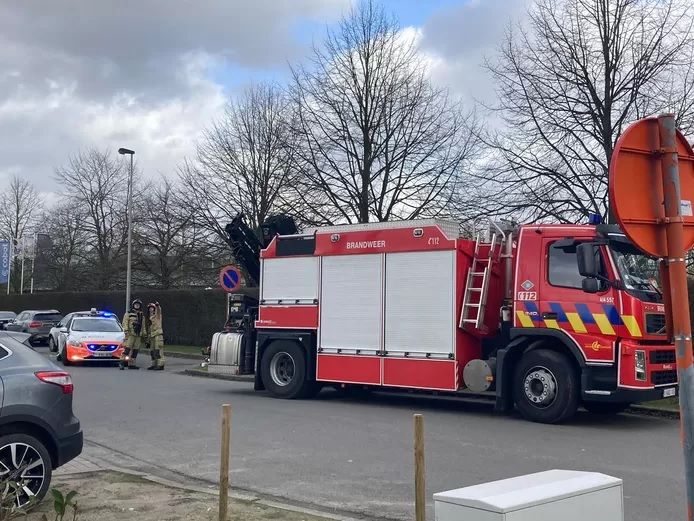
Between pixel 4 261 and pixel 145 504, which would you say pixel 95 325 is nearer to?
pixel 4 261

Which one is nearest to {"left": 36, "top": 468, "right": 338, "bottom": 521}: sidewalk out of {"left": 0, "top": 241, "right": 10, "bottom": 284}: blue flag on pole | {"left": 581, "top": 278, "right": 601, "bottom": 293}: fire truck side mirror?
{"left": 581, "top": 278, "right": 601, "bottom": 293}: fire truck side mirror

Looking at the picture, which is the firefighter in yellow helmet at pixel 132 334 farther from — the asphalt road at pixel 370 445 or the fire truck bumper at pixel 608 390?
the fire truck bumper at pixel 608 390

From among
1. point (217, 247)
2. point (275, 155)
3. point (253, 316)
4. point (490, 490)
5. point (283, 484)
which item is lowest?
point (283, 484)

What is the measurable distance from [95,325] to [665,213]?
74.9 ft

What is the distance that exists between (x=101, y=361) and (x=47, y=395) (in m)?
18.3

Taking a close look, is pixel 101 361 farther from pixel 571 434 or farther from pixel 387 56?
pixel 571 434

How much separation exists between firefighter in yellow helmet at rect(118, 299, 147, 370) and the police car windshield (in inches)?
52.2

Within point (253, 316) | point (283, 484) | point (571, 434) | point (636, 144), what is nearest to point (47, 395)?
point (283, 484)

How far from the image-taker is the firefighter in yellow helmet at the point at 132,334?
23.1 meters

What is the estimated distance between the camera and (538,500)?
3.18 m

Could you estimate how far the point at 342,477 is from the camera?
26.9 ft

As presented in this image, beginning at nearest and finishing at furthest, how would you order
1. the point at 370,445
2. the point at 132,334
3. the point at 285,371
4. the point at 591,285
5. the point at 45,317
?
1. the point at 370,445
2. the point at 591,285
3. the point at 285,371
4. the point at 132,334
5. the point at 45,317

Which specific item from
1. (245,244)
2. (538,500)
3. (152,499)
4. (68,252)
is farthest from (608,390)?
(68,252)

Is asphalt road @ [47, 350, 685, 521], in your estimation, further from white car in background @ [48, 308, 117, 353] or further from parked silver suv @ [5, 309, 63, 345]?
parked silver suv @ [5, 309, 63, 345]
